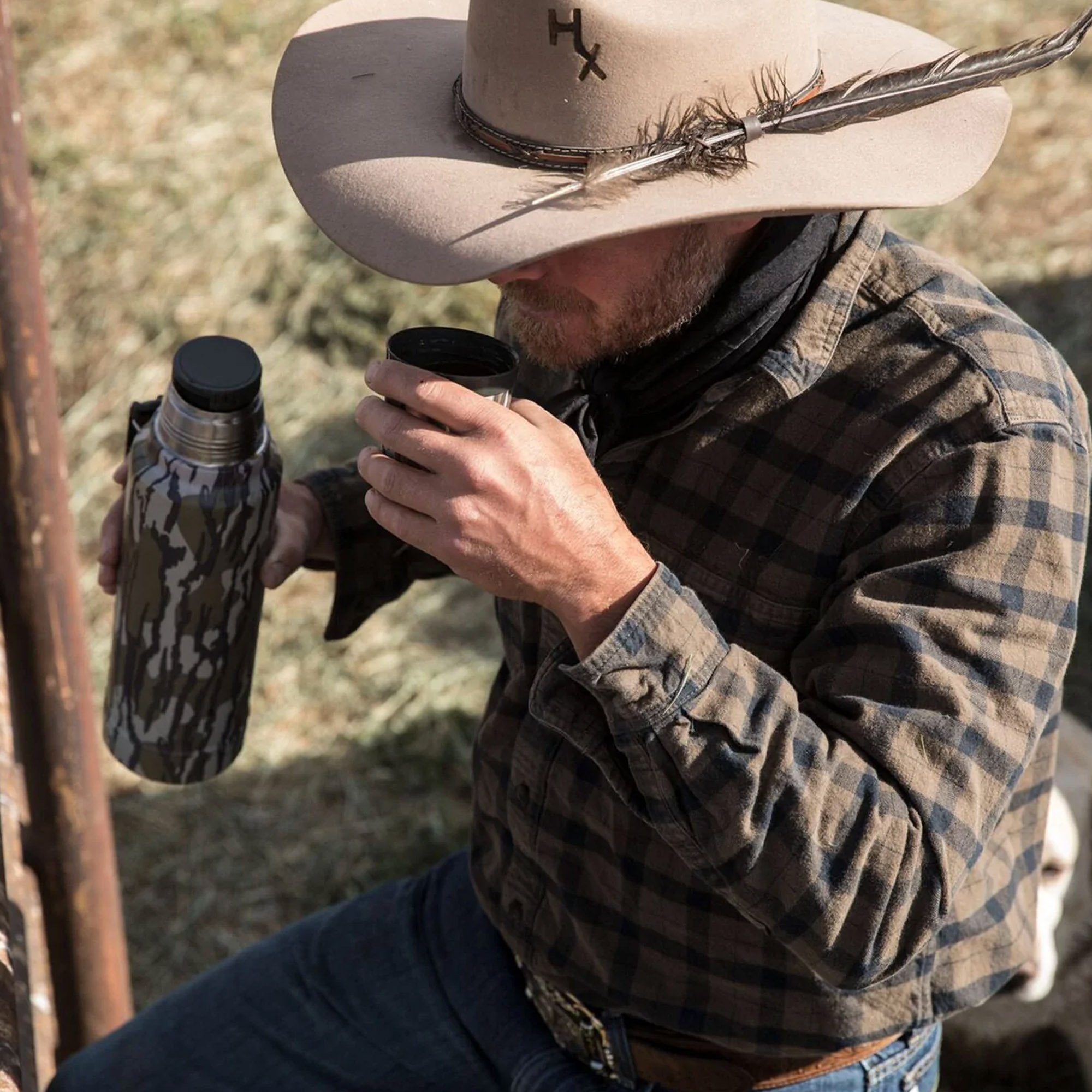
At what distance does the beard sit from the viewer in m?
1.76

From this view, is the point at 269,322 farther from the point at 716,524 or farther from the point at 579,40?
the point at 579,40

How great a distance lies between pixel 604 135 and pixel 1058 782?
2.20 meters

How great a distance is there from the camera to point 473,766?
234 cm

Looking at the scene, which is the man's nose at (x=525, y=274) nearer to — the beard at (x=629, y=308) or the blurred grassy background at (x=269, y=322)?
the beard at (x=629, y=308)

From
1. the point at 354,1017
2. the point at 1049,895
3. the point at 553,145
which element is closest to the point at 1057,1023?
the point at 1049,895

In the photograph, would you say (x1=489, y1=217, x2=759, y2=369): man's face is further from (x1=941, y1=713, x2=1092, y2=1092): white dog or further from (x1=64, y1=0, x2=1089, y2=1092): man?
(x1=941, y1=713, x2=1092, y2=1092): white dog

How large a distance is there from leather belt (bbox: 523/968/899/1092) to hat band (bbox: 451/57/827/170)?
3.73 ft

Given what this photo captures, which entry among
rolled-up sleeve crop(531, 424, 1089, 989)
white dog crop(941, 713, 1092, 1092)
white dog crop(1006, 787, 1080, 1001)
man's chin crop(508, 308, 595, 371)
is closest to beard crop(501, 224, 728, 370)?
man's chin crop(508, 308, 595, 371)

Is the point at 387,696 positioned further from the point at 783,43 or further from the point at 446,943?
the point at 783,43

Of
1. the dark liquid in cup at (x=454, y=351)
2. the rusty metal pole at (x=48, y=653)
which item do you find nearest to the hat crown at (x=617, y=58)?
the dark liquid in cup at (x=454, y=351)

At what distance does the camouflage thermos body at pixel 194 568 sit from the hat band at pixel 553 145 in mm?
421

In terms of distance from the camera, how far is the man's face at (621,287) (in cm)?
174

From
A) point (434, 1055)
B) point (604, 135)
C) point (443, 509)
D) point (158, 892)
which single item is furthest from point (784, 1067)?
point (158, 892)

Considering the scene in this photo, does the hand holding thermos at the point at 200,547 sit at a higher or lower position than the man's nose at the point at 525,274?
lower
